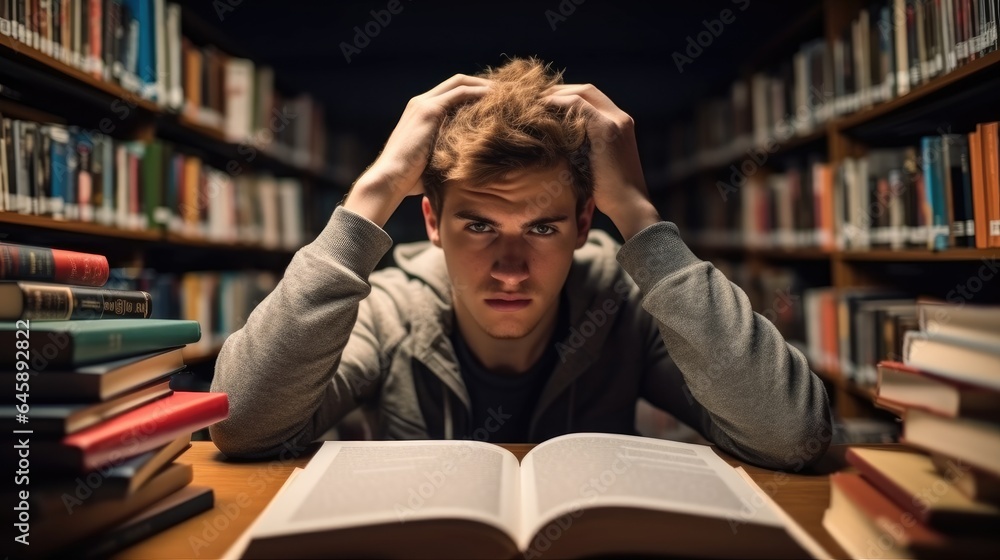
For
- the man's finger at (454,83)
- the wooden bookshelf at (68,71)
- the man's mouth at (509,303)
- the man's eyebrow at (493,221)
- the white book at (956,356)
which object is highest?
the wooden bookshelf at (68,71)

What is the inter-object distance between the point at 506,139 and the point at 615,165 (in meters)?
0.19

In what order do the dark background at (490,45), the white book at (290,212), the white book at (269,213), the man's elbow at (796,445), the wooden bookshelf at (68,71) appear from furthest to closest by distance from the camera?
the dark background at (490,45), the white book at (290,212), the white book at (269,213), the wooden bookshelf at (68,71), the man's elbow at (796,445)

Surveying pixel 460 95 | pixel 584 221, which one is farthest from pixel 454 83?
pixel 584 221

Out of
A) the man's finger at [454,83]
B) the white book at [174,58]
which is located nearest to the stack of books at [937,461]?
the man's finger at [454,83]

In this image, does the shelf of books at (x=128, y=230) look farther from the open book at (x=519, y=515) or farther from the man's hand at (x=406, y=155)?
the man's hand at (x=406, y=155)

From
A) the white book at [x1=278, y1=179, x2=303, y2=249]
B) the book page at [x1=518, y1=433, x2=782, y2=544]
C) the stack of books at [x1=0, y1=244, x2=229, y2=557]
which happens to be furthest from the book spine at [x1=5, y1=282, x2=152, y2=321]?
the white book at [x1=278, y1=179, x2=303, y2=249]

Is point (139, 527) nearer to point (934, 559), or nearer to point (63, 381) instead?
point (63, 381)

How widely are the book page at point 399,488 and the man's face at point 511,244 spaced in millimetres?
370

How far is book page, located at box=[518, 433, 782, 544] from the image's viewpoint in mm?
553

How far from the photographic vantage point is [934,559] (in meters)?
Result: 0.49

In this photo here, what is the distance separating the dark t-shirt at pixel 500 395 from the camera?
1268 mm

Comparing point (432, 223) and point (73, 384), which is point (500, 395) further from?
point (73, 384)

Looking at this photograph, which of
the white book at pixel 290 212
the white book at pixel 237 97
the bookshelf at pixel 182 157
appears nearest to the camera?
the bookshelf at pixel 182 157

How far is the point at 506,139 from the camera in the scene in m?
1.07
